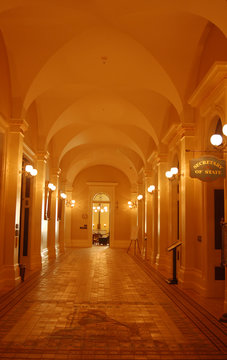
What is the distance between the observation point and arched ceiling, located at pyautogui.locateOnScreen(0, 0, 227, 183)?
7.27m

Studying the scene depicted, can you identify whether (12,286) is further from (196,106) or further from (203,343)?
(196,106)

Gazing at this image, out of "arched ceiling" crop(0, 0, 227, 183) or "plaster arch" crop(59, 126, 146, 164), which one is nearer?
"arched ceiling" crop(0, 0, 227, 183)

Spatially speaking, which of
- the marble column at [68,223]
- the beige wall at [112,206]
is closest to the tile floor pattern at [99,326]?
the marble column at [68,223]

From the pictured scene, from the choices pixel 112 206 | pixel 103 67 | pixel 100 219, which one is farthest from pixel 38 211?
pixel 100 219

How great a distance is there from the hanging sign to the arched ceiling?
2324 mm

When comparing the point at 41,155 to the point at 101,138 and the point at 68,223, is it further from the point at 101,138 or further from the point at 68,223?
the point at 68,223

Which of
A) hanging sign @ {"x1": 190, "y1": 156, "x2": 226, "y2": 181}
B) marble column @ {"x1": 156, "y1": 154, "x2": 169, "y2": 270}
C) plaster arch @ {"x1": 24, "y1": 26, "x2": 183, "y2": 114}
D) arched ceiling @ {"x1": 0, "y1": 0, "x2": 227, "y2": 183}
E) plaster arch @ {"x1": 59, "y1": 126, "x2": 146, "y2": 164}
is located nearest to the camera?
hanging sign @ {"x1": 190, "y1": 156, "x2": 226, "y2": 181}

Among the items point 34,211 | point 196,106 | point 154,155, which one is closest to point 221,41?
point 196,106

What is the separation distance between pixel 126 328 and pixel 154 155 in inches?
364

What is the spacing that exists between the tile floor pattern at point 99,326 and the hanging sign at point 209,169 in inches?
101

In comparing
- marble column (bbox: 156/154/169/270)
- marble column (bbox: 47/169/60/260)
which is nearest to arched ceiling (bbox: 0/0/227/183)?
marble column (bbox: 156/154/169/270)

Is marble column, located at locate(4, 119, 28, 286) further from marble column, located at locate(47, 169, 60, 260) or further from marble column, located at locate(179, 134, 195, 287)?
marble column, located at locate(47, 169, 60, 260)

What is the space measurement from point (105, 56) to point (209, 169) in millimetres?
4269

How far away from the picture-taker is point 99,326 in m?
5.76
